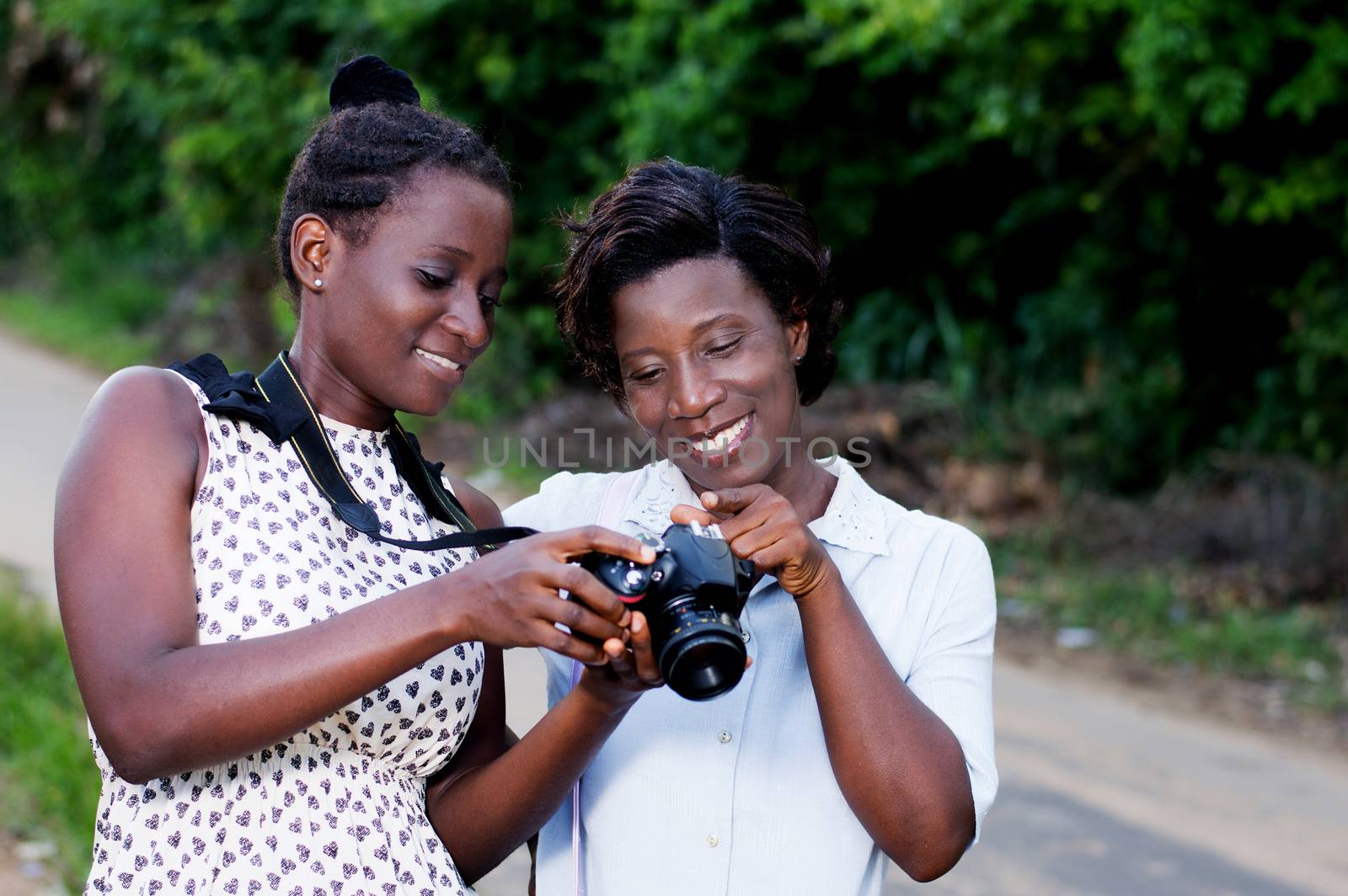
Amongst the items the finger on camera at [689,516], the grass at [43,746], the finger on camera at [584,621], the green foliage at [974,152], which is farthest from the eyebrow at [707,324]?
the green foliage at [974,152]

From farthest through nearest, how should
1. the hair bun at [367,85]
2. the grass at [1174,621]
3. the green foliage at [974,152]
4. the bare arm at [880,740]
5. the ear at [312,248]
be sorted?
the green foliage at [974,152] → the grass at [1174,621] → the hair bun at [367,85] → the ear at [312,248] → the bare arm at [880,740]

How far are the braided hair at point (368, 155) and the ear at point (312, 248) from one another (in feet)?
0.06

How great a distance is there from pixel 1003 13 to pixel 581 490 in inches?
188

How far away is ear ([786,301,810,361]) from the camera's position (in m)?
2.28

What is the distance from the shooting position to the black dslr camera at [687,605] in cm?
168

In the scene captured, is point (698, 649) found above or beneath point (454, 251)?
beneath

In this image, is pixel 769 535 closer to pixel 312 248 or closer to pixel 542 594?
pixel 542 594

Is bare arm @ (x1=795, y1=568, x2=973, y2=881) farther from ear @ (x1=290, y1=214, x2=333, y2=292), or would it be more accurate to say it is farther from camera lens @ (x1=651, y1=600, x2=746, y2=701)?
ear @ (x1=290, y1=214, x2=333, y2=292)

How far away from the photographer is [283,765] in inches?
73.9

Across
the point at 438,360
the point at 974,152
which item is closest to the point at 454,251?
the point at 438,360

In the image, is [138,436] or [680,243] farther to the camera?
[680,243]

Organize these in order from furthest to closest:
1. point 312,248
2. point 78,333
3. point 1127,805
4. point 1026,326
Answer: point 78,333 < point 1026,326 < point 1127,805 < point 312,248

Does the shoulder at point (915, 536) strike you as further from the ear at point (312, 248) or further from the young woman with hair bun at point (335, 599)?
the ear at point (312, 248)

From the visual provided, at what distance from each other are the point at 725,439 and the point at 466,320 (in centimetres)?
42
